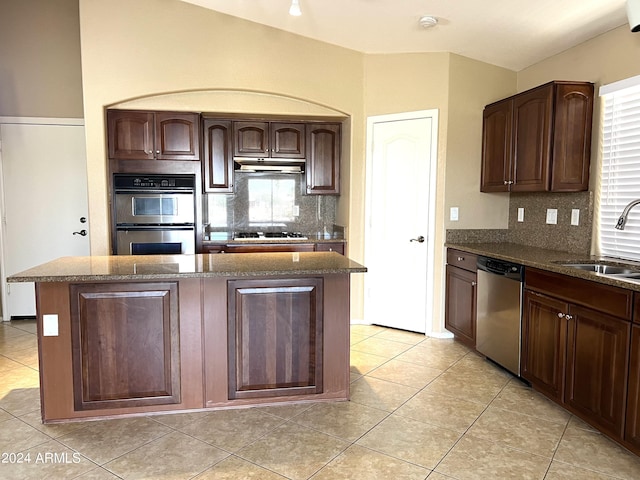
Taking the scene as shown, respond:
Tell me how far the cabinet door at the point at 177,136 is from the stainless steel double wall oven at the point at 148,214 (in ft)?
0.82

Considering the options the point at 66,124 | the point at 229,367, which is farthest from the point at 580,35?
the point at 66,124

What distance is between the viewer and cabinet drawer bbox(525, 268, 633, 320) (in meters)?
2.21

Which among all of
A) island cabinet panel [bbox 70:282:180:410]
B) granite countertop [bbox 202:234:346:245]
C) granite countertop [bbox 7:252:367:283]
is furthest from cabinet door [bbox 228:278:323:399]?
granite countertop [bbox 202:234:346:245]

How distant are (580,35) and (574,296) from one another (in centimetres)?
207

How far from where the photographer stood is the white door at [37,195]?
4570 millimetres

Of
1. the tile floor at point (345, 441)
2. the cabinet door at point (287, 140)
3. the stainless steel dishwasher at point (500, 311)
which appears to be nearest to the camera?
the tile floor at point (345, 441)

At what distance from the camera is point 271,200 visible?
4988mm

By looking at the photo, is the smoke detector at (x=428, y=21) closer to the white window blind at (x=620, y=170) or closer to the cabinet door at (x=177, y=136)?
the white window blind at (x=620, y=170)

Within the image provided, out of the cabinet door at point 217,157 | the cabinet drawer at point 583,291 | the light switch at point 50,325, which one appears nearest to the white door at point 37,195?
the cabinet door at point 217,157

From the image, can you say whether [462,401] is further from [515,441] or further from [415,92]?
[415,92]

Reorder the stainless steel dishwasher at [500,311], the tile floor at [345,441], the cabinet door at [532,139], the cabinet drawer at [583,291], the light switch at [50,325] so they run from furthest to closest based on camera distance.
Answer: the cabinet door at [532,139], the stainless steel dishwasher at [500,311], the light switch at [50,325], the cabinet drawer at [583,291], the tile floor at [345,441]

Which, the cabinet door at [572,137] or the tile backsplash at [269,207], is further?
the tile backsplash at [269,207]

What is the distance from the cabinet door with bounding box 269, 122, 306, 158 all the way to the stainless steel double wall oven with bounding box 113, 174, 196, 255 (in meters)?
1.06

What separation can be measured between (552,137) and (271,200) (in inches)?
114
